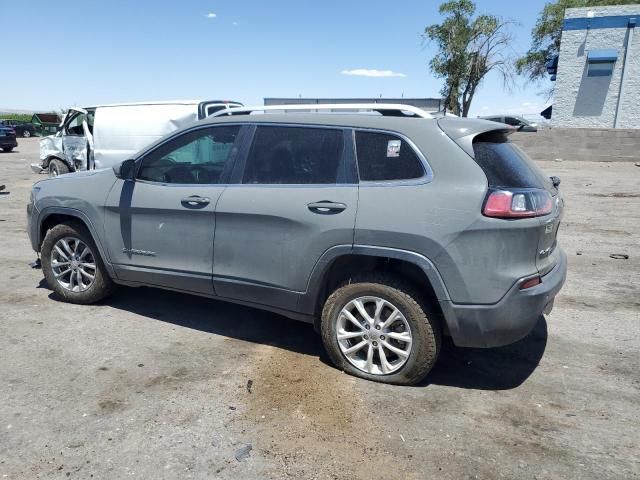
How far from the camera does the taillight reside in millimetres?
3170

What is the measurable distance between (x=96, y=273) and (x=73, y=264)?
0.29 metres

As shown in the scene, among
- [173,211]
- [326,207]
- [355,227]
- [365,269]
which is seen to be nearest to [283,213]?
[326,207]

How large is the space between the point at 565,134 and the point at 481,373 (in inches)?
806

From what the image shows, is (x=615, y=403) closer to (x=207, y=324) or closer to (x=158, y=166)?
(x=207, y=324)

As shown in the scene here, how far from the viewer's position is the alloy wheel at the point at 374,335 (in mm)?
3506

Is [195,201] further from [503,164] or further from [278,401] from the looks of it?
[503,164]

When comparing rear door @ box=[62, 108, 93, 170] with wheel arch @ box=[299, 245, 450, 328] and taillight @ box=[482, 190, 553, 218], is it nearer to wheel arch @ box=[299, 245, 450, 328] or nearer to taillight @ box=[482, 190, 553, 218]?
wheel arch @ box=[299, 245, 450, 328]

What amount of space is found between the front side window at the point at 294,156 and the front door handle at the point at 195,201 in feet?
1.17

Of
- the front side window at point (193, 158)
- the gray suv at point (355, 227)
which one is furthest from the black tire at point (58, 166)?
the front side window at point (193, 158)

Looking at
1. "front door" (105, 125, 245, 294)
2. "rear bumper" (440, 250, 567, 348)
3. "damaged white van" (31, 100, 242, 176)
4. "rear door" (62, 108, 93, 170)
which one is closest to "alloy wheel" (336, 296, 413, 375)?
"rear bumper" (440, 250, 567, 348)

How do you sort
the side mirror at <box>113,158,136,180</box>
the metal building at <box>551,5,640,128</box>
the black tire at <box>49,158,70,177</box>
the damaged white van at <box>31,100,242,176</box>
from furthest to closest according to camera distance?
the metal building at <box>551,5,640,128</box>
the black tire at <box>49,158,70,177</box>
the damaged white van at <box>31,100,242,176</box>
the side mirror at <box>113,158,136,180</box>

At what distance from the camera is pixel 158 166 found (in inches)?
176

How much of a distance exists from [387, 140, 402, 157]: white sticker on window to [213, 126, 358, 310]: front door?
273mm

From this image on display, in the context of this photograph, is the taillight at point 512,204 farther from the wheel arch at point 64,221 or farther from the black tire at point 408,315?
the wheel arch at point 64,221
